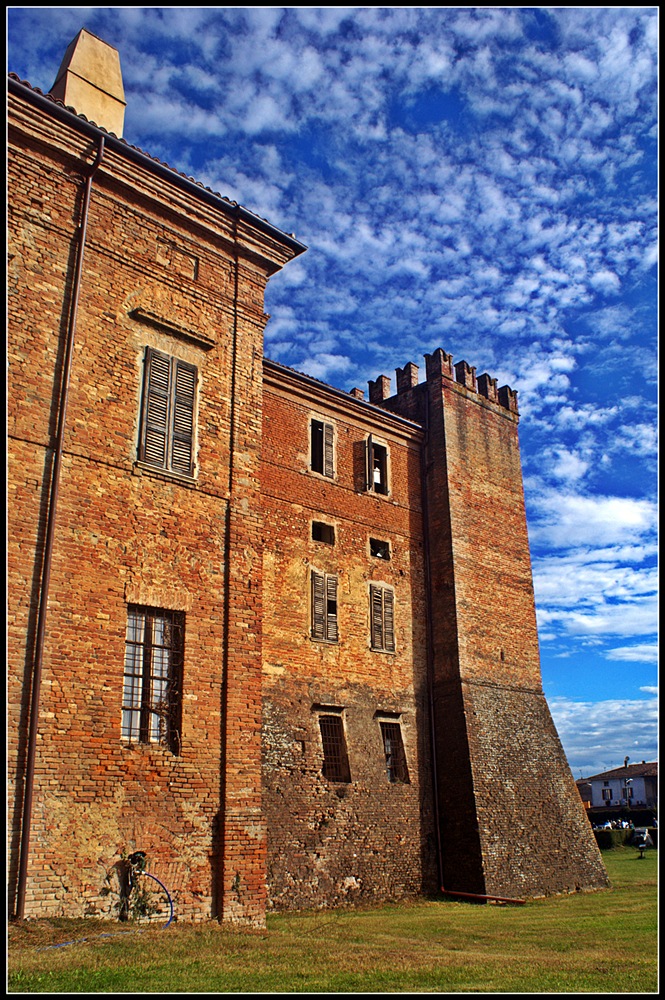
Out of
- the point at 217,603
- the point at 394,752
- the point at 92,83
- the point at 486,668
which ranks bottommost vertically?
the point at 394,752

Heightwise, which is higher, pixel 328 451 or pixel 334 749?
pixel 328 451

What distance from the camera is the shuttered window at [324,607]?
17328mm

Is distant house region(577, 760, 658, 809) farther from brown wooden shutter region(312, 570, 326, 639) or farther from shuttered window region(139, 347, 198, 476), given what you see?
shuttered window region(139, 347, 198, 476)

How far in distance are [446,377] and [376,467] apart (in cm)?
357

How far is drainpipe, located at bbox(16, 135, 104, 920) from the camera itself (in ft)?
31.2

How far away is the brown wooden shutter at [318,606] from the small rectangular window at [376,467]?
3.13 metres

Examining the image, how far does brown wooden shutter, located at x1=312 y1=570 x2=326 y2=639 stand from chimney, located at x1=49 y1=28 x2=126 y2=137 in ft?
31.5

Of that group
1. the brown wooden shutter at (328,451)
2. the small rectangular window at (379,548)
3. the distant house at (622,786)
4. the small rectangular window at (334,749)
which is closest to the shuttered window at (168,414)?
the brown wooden shutter at (328,451)

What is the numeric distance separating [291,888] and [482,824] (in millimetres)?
4941

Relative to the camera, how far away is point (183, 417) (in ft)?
42.6

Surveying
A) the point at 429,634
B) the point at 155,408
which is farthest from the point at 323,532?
the point at 155,408

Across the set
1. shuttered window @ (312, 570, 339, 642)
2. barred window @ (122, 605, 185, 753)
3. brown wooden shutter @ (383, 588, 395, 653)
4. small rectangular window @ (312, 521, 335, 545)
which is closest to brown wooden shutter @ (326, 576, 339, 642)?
shuttered window @ (312, 570, 339, 642)

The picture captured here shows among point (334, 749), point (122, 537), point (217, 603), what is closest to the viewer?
point (122, 537)

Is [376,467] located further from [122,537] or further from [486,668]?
[122,537]
